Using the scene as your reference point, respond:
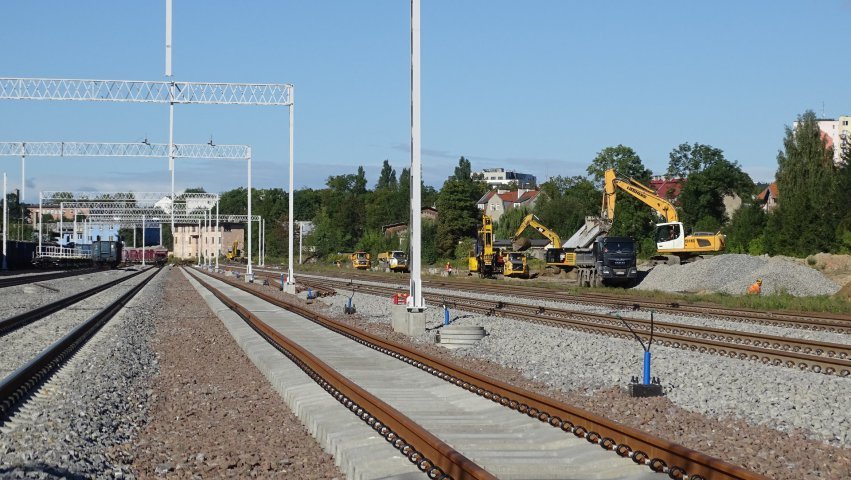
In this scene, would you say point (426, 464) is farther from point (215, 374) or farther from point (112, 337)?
point (112, 337)

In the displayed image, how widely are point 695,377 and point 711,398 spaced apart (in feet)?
6.54

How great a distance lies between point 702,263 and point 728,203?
9599 centimetres

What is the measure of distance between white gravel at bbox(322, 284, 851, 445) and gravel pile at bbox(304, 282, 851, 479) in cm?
1

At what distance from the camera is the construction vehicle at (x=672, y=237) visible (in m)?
52.3

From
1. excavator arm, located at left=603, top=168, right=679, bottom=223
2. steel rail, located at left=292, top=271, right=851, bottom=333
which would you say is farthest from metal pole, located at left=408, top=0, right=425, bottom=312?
excavator arm, located at left=603, top=168, right=679, bottom=223

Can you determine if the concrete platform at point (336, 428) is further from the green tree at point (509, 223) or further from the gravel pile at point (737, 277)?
the green tree at point (509, 223)

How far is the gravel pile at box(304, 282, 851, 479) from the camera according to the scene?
9719 mm

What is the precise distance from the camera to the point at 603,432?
10016 mm

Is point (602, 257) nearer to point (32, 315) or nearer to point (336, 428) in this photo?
point (32, 315)

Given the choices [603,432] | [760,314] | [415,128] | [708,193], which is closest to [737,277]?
[760,314]

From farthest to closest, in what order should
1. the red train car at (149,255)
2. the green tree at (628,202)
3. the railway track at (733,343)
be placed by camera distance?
the red train car at (149,255), the green tree at (628,202), the railway track at (733,343)

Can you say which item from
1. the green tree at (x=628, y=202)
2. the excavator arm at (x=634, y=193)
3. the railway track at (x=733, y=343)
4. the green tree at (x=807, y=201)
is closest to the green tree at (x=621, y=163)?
the green tree at (x=628, y=202)

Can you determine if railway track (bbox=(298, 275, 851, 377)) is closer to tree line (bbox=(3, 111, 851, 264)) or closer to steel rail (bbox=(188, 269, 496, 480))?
steel rail (bbox=(188, 269, 496, 480))

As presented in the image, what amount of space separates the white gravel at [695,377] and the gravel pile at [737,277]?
64.5 feet
